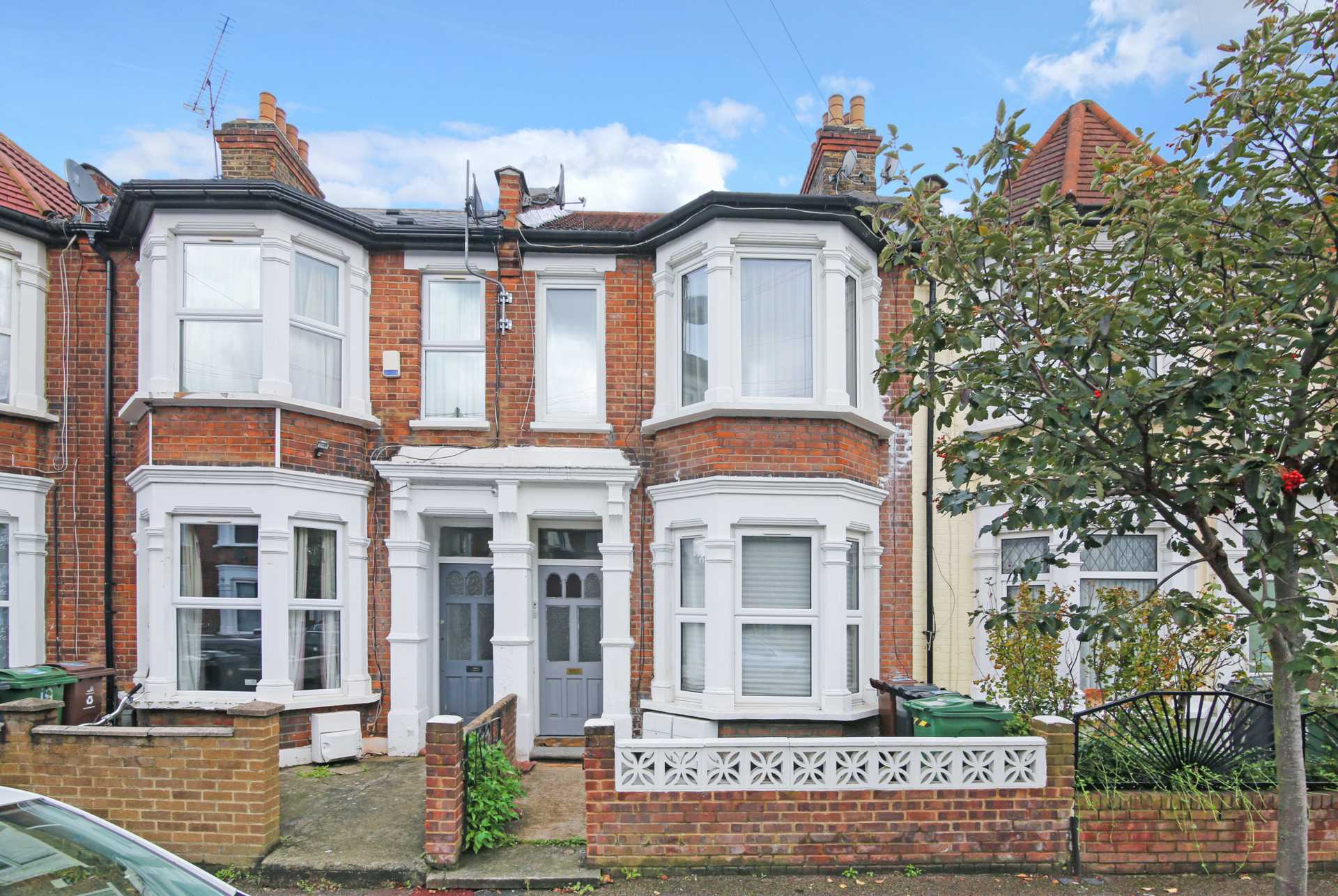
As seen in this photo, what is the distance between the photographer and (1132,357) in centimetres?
413

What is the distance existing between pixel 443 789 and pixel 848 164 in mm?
7554

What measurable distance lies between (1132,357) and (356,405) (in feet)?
24.0

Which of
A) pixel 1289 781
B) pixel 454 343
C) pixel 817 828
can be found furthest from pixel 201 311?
pixel 1289 781

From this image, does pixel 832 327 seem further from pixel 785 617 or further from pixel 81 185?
pixel 81 185

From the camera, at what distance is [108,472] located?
8656 mm

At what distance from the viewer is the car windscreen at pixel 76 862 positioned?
2.89 metres

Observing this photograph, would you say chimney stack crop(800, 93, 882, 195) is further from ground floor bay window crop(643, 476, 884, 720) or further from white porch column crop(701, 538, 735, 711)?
white porch column crop(701, 538, 735, 711)

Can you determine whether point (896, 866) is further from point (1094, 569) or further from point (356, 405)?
point (356, 405)

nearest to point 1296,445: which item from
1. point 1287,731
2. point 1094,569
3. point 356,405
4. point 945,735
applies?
point 1287,731

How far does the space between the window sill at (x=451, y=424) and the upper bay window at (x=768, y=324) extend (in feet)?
5.97

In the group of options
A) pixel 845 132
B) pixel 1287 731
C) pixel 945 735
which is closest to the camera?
pixel 1287 731

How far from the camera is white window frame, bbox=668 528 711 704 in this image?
26.7 feet

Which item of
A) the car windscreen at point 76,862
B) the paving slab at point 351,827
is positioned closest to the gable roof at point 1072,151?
the paving slab at point 351,827

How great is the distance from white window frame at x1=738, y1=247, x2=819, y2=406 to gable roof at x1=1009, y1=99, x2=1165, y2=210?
9.02ft
